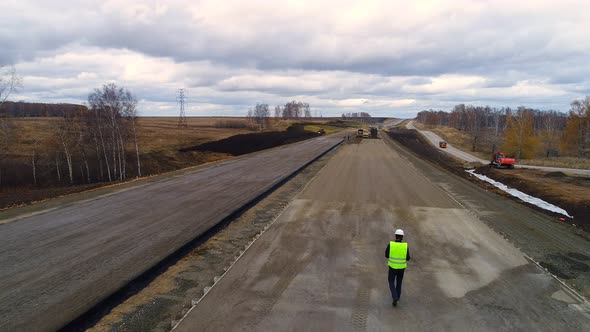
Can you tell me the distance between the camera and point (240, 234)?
1420cm

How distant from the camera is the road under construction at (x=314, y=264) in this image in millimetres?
8352

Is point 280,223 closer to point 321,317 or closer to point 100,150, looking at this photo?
point 321,317

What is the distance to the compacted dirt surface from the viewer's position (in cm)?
827

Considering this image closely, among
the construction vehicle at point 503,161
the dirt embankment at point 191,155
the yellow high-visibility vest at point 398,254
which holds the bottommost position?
the dirt embankment at point 191,155

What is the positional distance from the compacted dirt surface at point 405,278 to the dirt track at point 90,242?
9.74 ft

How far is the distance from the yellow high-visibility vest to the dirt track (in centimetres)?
723

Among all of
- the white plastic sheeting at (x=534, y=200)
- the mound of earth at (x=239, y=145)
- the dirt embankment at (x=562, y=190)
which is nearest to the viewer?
the dirt embankment at (x=562, y=190)

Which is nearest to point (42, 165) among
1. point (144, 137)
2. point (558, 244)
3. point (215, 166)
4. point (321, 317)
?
point (215, 166)

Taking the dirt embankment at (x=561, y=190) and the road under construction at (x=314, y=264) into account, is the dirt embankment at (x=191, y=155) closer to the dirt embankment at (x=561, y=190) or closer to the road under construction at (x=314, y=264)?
the road under construction at (x=314, y=264)

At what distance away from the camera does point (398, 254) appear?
335 inches

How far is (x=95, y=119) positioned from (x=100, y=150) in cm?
562

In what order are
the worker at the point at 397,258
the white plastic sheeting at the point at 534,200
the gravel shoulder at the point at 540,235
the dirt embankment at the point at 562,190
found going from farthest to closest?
the white plastic sheeting at the point at 534,200
the dirt embankment at the point at 562,190
the gravel shoulder at the point at 540,235
the worker at the point at 397,258

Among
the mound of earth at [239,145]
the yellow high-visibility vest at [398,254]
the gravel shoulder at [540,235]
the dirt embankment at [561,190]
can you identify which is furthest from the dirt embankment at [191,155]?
the yellow high-visibility vest at [398,254]

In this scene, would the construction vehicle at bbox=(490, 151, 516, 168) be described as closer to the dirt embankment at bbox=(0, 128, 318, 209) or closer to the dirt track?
the dirt track
